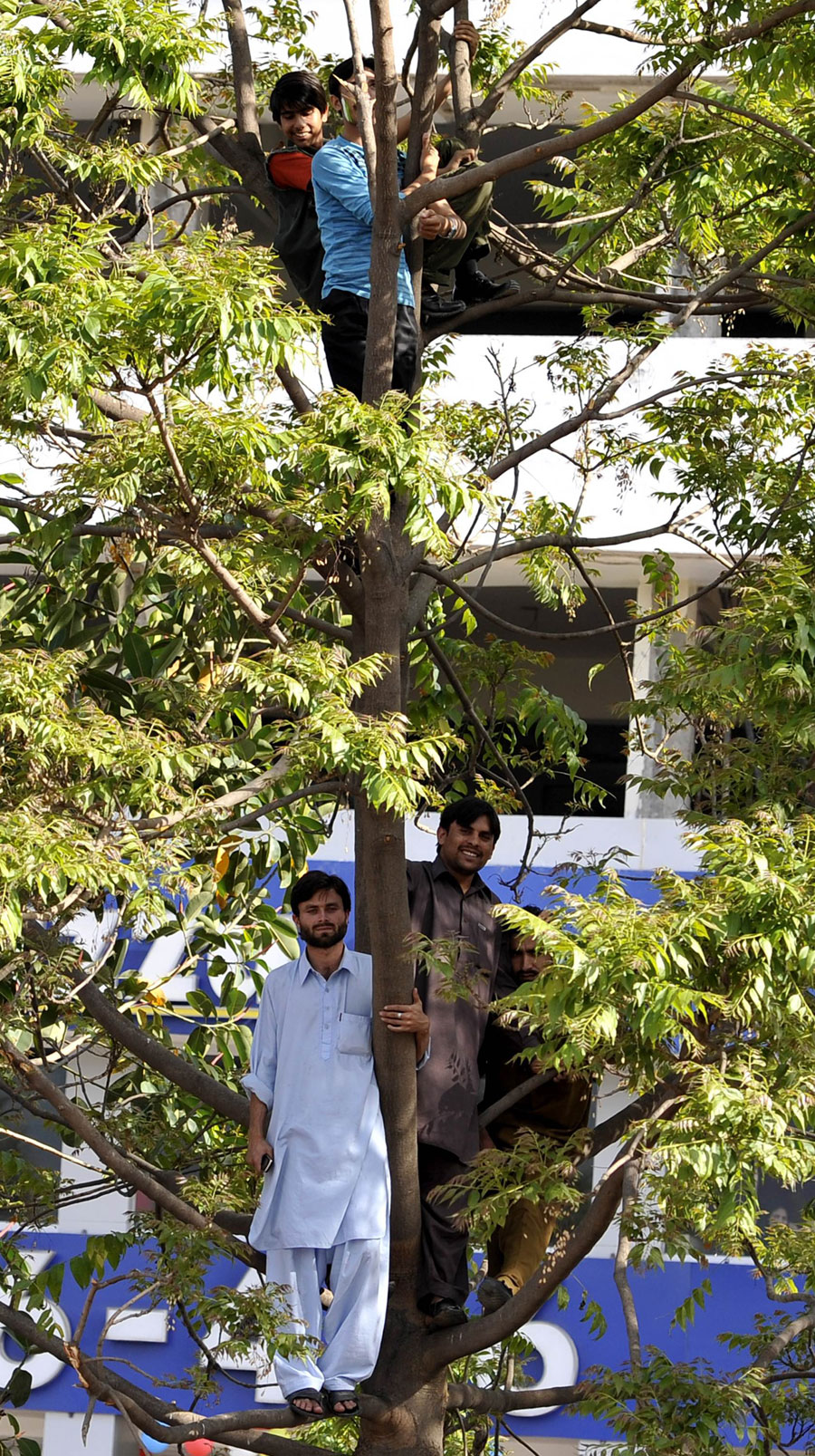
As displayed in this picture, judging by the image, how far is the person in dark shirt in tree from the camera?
5.07m

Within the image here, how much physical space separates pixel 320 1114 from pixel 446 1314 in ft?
2.18

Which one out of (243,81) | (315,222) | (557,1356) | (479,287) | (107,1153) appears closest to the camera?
(107,1153)

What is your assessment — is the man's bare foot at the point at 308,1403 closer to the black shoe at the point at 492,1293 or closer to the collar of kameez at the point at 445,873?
the black shoe at the point at 492,1293

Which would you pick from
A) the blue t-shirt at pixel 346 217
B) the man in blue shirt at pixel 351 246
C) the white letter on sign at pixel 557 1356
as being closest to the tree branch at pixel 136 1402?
the man in blue shirt at pixel 351 246

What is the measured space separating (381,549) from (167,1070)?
5.33 ft

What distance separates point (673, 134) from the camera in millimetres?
5566

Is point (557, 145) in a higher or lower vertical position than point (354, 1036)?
higher

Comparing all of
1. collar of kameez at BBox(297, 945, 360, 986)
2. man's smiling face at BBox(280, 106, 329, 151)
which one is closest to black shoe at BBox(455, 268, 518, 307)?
man's smiling face at BBox(280, 106, 329, 151)

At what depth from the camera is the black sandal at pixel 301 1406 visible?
4344 mm

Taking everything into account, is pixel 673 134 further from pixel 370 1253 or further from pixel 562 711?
pixel 370 1253

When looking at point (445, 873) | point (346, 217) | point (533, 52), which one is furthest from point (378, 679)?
point (533, 52)

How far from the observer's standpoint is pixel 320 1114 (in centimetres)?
460

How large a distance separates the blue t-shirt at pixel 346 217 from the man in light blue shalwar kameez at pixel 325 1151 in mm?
1693

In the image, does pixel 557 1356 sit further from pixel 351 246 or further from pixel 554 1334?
pixel 351 246
